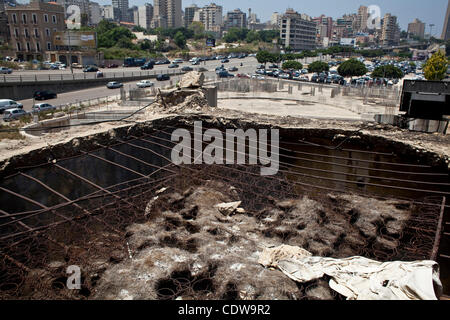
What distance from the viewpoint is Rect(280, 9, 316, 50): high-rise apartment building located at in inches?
4818

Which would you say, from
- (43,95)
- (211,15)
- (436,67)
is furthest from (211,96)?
(211,15)

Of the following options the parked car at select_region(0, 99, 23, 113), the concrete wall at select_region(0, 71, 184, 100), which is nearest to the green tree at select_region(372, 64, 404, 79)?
the concrete wall at select_region(0, 71, 184, 100)

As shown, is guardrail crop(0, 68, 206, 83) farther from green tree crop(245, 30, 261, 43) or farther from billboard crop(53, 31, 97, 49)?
green tree crop(245, 30, 261, 43)

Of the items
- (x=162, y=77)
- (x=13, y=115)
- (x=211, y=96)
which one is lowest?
(x=13, y=115)

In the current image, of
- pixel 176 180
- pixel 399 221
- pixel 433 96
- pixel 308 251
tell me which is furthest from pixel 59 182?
pixel 433 96

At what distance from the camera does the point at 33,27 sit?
57.7m

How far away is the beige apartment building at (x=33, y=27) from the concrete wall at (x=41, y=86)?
2298 centimetres

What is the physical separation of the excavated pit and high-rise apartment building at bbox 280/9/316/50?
11590 centimetres

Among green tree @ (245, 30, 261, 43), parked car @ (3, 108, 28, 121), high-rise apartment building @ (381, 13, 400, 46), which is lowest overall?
parked car @ (3, 108, 28, 121)

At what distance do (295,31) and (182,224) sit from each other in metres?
129

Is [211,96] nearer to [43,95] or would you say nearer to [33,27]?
[43,95]

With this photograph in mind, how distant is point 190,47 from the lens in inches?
4198

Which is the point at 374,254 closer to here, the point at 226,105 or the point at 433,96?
the point at 433,96

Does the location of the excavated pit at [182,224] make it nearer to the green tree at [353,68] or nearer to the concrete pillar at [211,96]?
the concrete pillar at [211,96]
